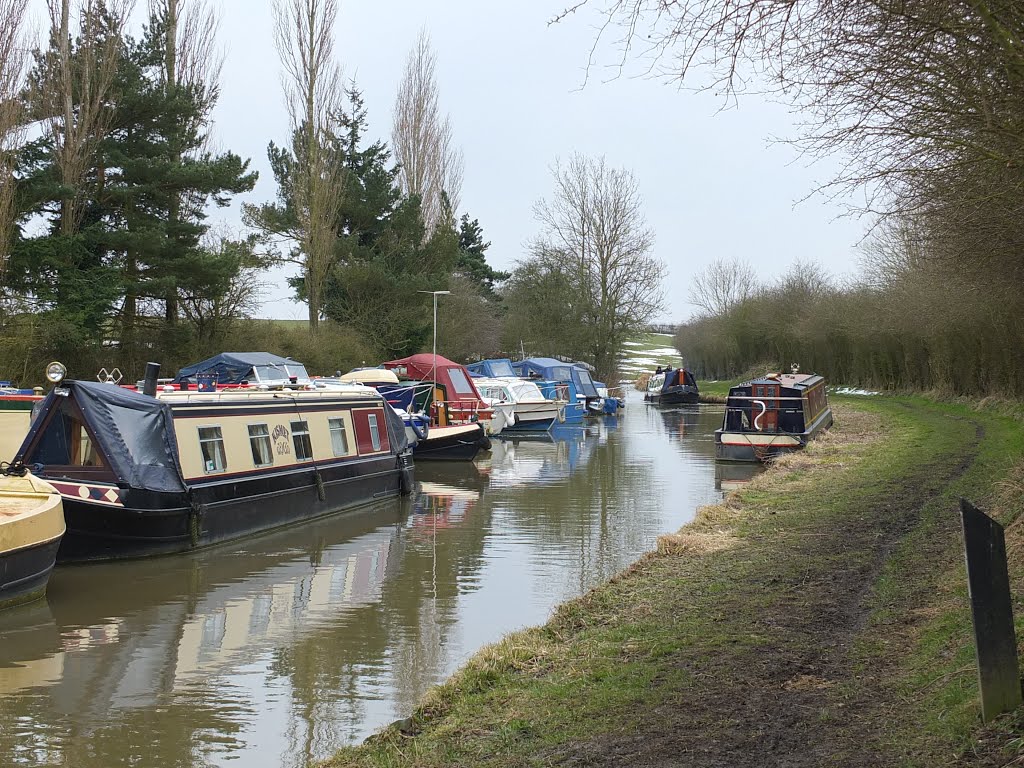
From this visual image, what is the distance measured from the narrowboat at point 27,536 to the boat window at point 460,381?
20.0 meters

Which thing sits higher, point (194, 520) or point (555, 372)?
point (555, 372)

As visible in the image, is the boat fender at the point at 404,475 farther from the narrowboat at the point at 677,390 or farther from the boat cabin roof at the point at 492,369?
the narrowboat at the point at 677,390

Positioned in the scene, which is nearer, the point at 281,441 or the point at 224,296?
the point at 281,441

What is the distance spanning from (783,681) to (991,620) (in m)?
1.56

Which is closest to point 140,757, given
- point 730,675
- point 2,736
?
point 2,736

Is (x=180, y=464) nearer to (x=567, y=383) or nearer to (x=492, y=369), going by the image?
(x=492, y=369)

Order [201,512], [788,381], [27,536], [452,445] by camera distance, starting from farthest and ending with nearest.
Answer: [788,381]
[452,445]
[201,512]
[27,536]

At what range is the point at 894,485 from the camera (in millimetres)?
14953

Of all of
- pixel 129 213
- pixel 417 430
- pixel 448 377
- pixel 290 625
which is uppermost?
pixel 129 213

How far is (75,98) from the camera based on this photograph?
26.0 m

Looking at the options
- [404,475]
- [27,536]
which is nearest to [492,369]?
[404,475]

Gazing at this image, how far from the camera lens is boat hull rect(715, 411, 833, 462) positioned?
76.7ft

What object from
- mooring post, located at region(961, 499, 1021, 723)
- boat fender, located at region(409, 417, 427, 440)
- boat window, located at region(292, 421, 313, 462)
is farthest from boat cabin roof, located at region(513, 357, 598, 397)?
mooring post, located at region(961, 499, 1021, 723)

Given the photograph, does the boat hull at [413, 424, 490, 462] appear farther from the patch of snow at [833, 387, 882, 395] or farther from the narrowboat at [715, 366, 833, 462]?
the patch of snow at [833, 387, 882, 395]
